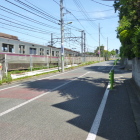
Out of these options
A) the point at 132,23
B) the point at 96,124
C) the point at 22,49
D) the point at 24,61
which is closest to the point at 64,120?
the point at 96,124

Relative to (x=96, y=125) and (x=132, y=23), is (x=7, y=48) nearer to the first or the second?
(x=132, y=23)

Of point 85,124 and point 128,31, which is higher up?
point 128,31

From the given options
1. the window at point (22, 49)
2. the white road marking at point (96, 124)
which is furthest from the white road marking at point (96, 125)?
the window at point (22, 49)

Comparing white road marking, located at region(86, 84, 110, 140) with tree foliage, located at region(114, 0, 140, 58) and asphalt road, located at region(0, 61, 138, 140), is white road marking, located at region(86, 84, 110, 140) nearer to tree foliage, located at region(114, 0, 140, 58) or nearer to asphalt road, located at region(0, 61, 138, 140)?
asphalt road, located at region(0, 61, 138, 140)

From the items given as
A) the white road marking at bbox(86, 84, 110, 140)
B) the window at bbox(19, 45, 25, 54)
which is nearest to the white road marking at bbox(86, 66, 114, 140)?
the white road marking at bbox(86, 84, 110, 140)

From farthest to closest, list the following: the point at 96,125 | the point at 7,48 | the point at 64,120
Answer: the point at 7,48
the point at 64,120
the point at 96,125

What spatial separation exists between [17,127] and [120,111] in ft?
10.5

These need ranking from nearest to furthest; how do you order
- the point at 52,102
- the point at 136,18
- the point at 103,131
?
1. the point at 103,131
2. the point at 52,102
3. the point at 136,18

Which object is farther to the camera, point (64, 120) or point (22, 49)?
point (22, 49)

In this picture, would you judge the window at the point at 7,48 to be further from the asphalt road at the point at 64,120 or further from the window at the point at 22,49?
the asphalt road at the point at 64,120

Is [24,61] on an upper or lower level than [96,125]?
upper

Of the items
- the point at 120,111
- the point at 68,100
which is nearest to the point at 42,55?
the point at 68,100

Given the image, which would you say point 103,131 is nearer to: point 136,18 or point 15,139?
point 15,139

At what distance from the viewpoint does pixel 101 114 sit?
529 centimetres
